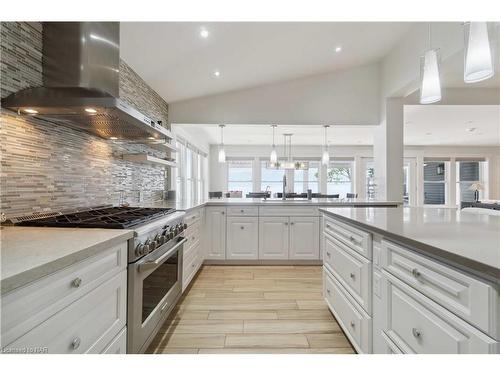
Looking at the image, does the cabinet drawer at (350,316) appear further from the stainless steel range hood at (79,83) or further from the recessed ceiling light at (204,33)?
the recessed ceiling light at (204,33)

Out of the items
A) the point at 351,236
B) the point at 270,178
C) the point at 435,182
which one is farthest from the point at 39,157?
the point at 435,182

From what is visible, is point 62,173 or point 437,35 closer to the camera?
point 62,173

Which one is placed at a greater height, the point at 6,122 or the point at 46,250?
the point at 6,122

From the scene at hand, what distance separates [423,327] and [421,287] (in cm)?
15

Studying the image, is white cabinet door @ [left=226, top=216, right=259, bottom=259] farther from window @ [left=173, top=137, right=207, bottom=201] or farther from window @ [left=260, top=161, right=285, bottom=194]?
window @ [left=260, top=161, right=285, bottom=194]

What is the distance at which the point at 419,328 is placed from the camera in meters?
0.98

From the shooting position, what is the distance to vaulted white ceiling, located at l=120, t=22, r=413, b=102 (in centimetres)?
236

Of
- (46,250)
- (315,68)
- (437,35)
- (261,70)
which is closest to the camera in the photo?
(46,250)

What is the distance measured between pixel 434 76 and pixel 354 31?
1891 millimetres
